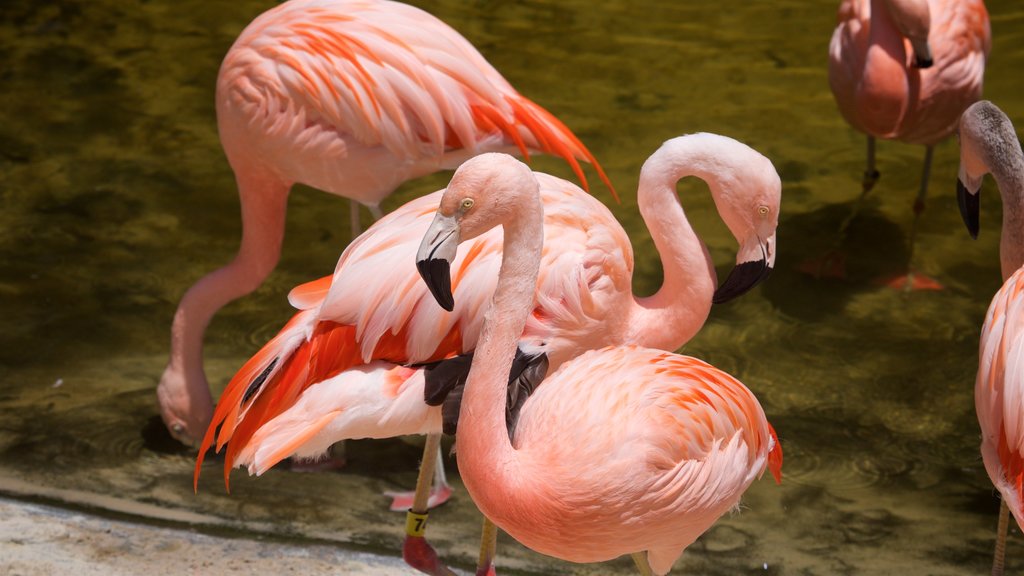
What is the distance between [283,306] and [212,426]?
175 centimetres

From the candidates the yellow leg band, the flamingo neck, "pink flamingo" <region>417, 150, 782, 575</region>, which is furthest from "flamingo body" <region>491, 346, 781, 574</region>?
the flamingo neck

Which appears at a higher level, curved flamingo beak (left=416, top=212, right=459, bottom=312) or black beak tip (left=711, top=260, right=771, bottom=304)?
curved flamingo beak (left=416, top=212, right=459, bottom=312)

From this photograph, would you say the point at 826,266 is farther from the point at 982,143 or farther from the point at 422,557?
the point at 422,557

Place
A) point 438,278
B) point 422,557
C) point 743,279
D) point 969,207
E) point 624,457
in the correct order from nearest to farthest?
point 438,278, point 624,457, point 743,279, point 422,557, point 969,207

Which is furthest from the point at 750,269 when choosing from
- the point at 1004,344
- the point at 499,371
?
the point at 499,371

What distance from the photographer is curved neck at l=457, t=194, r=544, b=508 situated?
271 centimetres

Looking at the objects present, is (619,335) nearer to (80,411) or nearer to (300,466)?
(300,466)

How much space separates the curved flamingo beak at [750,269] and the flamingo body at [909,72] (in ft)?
7.28

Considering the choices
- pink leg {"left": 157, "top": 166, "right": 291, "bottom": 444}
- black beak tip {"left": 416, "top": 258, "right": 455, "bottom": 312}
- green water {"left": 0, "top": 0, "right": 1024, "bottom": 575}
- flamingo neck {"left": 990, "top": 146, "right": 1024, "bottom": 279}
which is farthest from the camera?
pink leg {"left": 157, "top": 166, "right": 291, "bottom": 444}

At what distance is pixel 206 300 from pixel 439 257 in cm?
168

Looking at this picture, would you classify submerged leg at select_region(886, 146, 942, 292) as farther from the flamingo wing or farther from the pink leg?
the pink leg

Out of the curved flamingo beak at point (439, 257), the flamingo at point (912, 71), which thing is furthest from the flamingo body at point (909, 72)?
the curved flamingo beak at point (439, 257)

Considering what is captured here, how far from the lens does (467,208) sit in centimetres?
263

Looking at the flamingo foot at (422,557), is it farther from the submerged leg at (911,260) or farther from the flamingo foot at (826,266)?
the submerged leg at (911,260)
